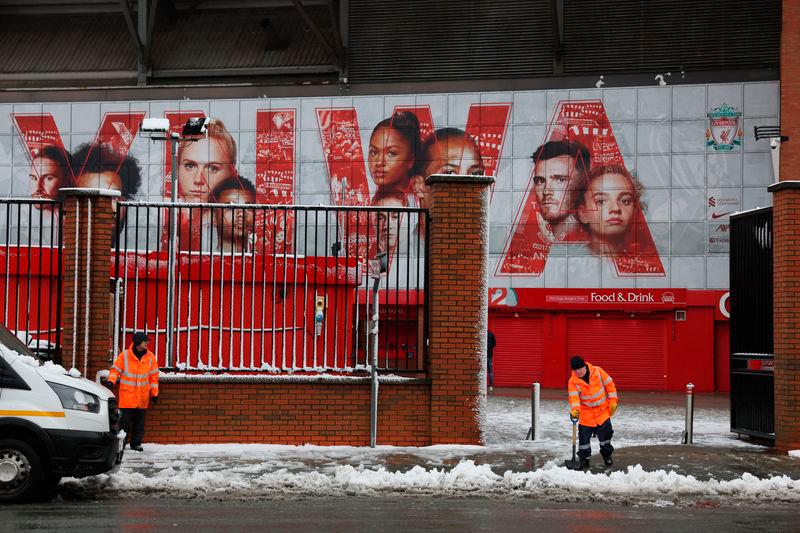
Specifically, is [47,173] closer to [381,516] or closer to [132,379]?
[132,379]

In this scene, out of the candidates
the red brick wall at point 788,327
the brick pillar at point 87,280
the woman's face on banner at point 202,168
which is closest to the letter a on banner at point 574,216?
the woman's face on banner at point 202,168

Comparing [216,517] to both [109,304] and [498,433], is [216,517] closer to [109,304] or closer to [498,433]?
[109,304]

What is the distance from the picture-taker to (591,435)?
465 inches

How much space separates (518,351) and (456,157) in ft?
21.6

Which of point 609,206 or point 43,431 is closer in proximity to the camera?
point 43,431

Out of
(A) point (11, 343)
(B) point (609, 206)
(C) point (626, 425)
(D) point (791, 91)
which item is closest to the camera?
(A) point (11, 343)

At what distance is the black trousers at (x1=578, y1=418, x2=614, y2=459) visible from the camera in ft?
38.5

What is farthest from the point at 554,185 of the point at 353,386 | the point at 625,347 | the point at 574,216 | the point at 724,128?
the point at 353,386

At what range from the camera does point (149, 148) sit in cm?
3322

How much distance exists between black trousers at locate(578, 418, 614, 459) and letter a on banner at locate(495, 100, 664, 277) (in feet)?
65.1

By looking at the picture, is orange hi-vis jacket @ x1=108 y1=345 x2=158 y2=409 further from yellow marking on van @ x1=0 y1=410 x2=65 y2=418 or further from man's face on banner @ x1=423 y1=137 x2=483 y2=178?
man's face on banner @ x1=423 y1=137 x2=483 y2=178

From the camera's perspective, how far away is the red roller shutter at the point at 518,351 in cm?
3148

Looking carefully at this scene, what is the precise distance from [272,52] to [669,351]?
16428mm

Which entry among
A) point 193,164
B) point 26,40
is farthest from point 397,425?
point 26,40
